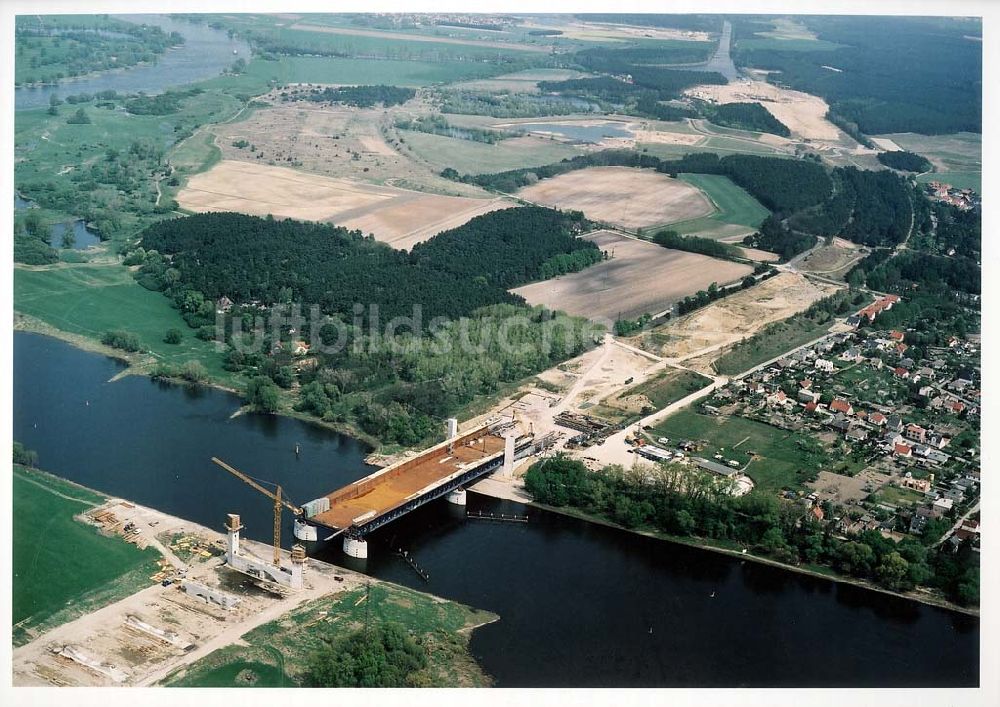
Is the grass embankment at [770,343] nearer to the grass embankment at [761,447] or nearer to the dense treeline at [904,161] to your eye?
the grass embankment at [761,447]

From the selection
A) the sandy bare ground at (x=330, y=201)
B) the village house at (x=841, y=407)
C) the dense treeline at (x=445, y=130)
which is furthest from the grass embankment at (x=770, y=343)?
the dense treeline at (x=445, y=130)

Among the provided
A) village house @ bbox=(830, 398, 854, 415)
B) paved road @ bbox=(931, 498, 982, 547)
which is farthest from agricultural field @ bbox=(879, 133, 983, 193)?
paved road @ bbox=(931, 498, 982, 547)

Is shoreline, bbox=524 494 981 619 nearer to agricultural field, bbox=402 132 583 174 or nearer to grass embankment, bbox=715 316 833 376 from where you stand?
grass embankment, bbox=715 316 833 376

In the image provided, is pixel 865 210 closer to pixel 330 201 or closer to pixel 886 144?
pixel 886 144

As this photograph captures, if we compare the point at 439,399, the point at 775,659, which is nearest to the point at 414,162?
the point at 439,399

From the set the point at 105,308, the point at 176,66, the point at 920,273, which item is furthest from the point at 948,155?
the point at 176,66

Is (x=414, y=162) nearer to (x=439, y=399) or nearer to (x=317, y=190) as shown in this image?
(x=317, y=190)
